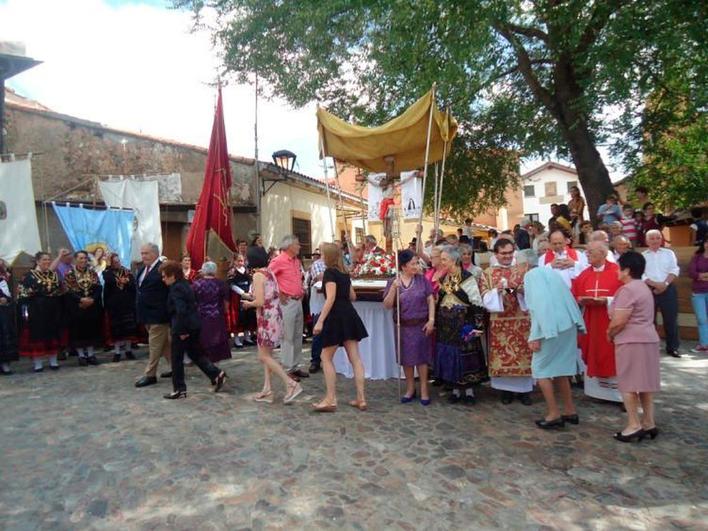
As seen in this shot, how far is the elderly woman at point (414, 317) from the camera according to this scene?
18.3 ft

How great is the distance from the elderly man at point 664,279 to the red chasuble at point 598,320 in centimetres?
235

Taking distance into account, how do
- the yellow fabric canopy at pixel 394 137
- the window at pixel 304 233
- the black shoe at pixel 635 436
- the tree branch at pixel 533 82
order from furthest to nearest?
the window at pixel 304 233 < the tree branch at pixel 533 82 < the yellow fabric canopy at pixel 394 137 < the black shoe at pixel 635 436

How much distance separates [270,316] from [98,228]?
658 centimetres

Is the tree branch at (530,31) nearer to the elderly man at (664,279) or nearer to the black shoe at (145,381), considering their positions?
the elderly man at (664,279)

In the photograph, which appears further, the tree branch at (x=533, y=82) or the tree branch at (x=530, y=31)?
the tree branch at (x=533, y=82)

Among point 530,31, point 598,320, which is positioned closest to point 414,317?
point 598,320

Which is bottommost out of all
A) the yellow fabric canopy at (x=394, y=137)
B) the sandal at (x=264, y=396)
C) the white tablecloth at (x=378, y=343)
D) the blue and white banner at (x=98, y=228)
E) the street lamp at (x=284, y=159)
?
the sandal at (x=264, y=396)

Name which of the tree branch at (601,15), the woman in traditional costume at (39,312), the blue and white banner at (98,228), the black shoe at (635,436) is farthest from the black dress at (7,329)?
the tree branch at (601,15)

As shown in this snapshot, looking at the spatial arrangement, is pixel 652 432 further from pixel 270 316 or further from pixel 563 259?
pixel 270 316

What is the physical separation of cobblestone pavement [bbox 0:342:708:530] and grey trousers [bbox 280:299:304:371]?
0.57 m

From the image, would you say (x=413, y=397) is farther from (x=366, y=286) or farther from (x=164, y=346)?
(x=164, y=346)

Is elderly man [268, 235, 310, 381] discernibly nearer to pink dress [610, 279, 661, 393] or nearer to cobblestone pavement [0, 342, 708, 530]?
cobblestone pavement [0, 342, 708, 530]

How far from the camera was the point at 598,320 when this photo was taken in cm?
536

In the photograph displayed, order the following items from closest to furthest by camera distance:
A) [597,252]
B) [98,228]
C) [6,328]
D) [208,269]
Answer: [597,252], [208,269], [6,328], [98,228]
